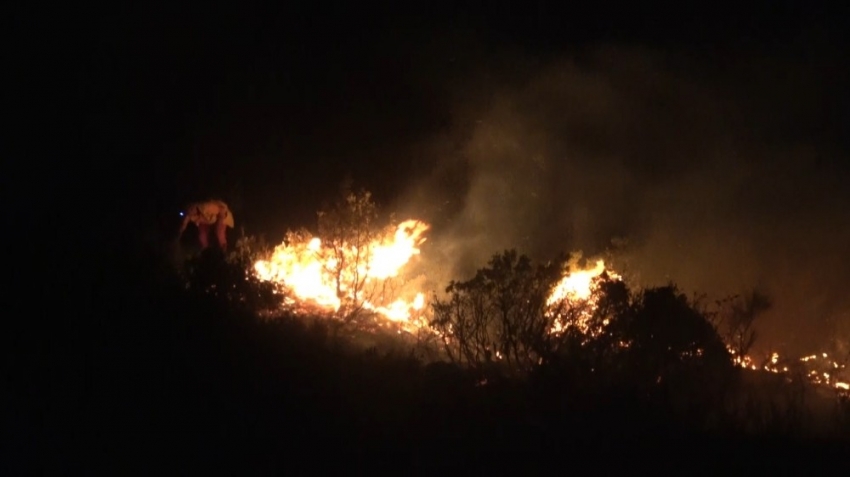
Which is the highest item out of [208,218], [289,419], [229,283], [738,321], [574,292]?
[208,218]

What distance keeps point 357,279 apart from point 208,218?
2.75 m

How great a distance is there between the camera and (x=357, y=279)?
12.8m

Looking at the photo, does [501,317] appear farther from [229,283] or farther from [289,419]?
[289,419]

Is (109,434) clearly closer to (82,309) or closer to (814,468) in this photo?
(82,309)

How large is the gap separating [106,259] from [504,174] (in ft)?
27.4

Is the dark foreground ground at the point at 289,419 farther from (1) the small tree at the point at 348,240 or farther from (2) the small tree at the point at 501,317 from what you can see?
(1) the small tree at the point at 348,240

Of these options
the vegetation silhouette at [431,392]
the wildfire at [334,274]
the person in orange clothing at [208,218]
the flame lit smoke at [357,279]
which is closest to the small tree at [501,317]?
the vegetation silhouette at [431,392]

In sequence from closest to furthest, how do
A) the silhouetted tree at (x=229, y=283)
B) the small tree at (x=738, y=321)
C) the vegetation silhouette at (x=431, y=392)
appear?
the vegetation silhouette at (x=431, y=392) < the small tree at (x=738, y=321) < the silhouetted tree at (x=229, y=283)

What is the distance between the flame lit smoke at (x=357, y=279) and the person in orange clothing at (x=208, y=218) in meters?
1.36

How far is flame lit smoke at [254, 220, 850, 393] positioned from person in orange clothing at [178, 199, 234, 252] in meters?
1.36

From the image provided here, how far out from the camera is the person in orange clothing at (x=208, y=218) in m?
13.6

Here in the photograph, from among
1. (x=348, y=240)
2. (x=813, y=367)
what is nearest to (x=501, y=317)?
(x=348, y=240)

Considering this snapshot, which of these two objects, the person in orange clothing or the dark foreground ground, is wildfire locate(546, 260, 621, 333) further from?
the person in orange clothing

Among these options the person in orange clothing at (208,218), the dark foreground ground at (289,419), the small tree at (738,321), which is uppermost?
the person in orange clothing at (208,218)
